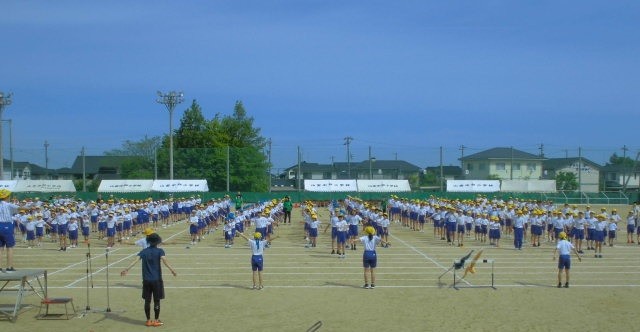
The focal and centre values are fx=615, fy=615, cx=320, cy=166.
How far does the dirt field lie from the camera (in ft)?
41.0

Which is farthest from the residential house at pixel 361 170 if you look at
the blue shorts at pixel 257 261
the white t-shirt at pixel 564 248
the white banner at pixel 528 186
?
the blue shorts at pixel 257 261

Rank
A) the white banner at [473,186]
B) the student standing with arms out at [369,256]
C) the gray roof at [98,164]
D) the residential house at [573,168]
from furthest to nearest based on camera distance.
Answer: the gray roof at [98,164]
the residential house at [573,168]
the white banner at [473,186]
the student standing with arms out at [369,256]

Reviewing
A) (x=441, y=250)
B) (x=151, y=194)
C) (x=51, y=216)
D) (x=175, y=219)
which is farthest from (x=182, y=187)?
(x=441, y=250)

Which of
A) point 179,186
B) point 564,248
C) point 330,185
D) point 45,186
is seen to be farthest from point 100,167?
point 564,248

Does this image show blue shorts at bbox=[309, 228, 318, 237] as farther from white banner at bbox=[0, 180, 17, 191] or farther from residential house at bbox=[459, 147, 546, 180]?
residential house at bbox=[459, 147, 546, 180]

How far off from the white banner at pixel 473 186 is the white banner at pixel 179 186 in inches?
856

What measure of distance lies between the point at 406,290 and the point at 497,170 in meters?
65.7

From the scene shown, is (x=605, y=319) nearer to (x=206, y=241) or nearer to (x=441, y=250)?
(x=441, y=250)

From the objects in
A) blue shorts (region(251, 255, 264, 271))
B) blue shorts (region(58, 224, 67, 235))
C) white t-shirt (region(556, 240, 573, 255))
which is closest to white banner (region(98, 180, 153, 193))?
blue shorts (region(58, 224, 67, 235))

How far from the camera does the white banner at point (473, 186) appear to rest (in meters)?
54.4

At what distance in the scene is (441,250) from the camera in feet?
81.2

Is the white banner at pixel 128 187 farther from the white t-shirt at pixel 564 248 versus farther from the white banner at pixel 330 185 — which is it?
the white t-shirt at pixel 564 248

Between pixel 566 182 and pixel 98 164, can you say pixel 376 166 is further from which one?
pixel 98 164

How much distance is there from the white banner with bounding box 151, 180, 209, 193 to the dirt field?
2712 centimetres
